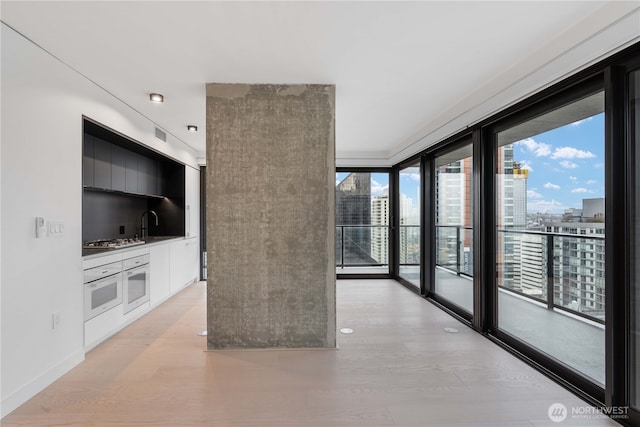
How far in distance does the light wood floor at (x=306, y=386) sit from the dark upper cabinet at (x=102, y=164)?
1779 mm

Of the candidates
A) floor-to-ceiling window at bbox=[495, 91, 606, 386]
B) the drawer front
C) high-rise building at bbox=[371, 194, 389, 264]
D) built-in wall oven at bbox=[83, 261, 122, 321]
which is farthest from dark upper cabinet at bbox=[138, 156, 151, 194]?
floor-to-ceiling window at bbox=[495, 91, 606, 386]

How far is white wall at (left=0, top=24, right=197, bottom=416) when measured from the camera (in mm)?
2090

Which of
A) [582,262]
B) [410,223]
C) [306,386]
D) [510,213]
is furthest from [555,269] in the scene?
[410,223]

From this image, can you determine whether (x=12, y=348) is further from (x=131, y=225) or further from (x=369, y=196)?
(x=369, y=196)

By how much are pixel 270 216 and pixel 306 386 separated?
1.47 metres

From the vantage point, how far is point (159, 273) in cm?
451

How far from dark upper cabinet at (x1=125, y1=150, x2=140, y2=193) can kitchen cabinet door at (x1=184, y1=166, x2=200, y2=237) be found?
3.17 ft

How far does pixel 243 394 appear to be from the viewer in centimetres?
230

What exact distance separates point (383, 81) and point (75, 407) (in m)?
3.48

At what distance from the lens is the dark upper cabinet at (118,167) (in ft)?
13.3

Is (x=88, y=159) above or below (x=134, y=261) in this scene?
above

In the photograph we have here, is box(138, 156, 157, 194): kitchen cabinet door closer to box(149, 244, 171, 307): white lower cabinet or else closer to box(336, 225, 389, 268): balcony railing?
box(149, 244, 171, 307): white lower cabinet

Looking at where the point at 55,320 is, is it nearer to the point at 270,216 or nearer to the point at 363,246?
the point at 270,216

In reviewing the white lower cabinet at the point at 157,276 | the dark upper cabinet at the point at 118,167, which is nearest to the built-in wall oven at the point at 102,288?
the white lower cabinet at the point at 157,276
